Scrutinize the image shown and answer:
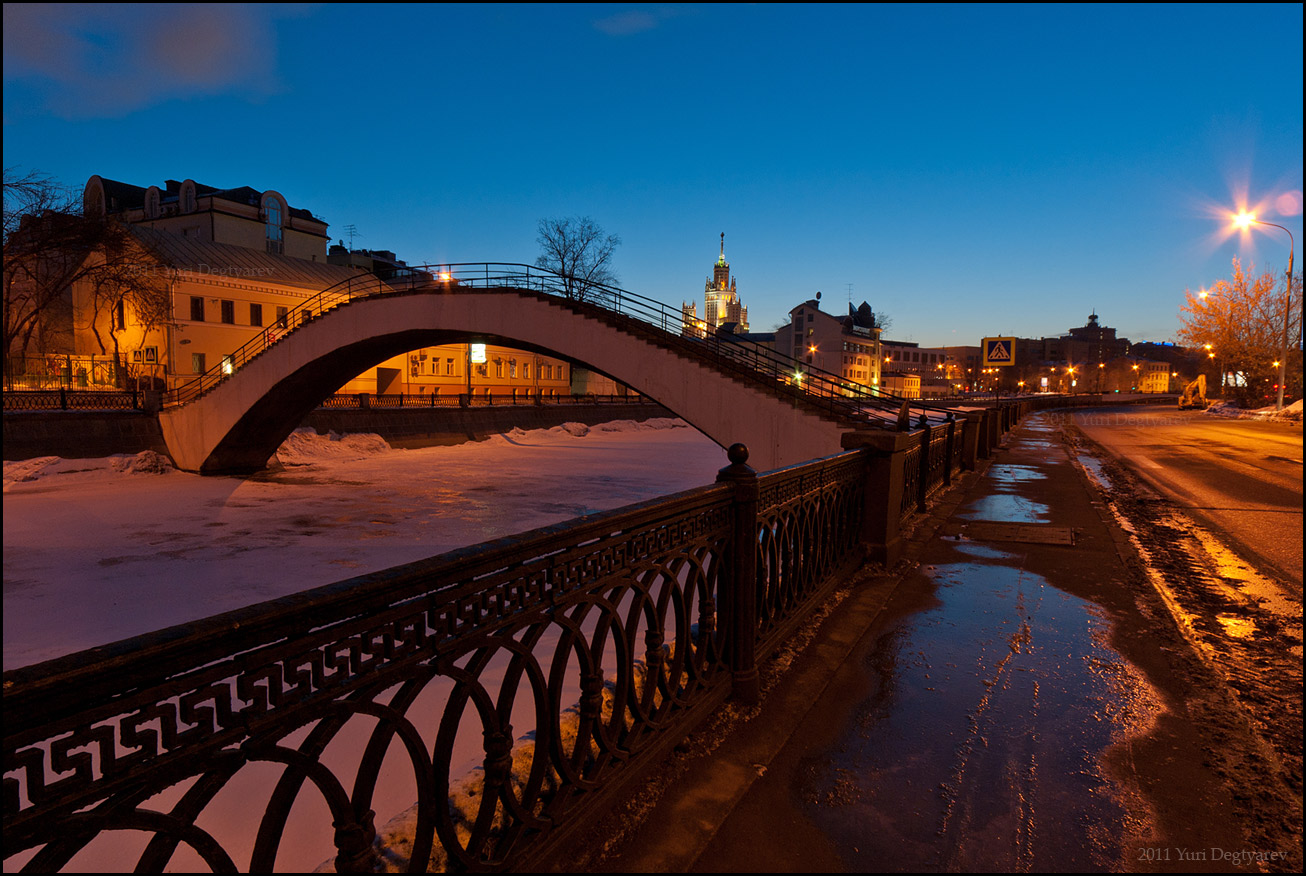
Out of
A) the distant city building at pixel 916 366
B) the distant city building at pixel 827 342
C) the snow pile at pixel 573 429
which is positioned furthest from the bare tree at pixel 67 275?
the distant city building at pixel 916 366

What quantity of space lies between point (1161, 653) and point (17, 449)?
27.3m

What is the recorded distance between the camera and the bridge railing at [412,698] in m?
1.68

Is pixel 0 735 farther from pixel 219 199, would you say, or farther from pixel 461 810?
pixel 219 199

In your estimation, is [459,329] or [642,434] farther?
[642,434]

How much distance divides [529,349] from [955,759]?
1775cm

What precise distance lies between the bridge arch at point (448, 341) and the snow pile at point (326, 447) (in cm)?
138

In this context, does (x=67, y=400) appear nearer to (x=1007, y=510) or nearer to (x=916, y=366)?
(x=1007, y=510)

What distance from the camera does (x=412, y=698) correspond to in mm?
2135

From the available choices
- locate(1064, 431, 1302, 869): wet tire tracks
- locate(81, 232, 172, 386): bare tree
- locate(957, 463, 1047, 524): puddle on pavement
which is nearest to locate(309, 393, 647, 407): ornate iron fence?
locate(81, 232, 172, 386): bare tree

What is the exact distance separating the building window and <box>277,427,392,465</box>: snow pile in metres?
25.1

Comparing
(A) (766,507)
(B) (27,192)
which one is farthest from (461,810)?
(B) (27,192)

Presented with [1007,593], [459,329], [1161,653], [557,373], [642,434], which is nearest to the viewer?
[1161,653]

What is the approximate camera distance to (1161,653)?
488 cm

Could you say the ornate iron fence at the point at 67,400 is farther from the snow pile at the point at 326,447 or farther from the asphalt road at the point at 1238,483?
the asphalt road at the point at 1238,483
